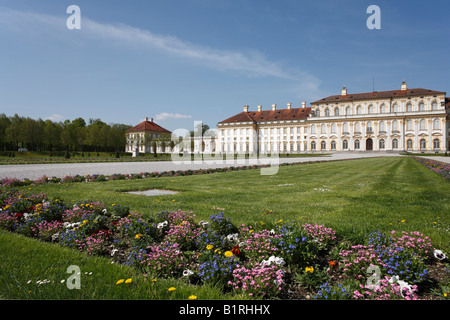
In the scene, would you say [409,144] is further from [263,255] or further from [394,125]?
[263,255]

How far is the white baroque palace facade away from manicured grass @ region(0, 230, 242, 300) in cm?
6770

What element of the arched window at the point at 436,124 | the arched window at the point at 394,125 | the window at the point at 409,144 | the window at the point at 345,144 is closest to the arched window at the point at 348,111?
the window at the point at 345,144

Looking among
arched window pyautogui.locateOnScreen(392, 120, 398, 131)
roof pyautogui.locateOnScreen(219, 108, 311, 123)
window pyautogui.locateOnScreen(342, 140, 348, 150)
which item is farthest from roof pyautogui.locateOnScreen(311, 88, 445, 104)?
window pyautogui.locateOnScreen(342, 140, 348, 150)

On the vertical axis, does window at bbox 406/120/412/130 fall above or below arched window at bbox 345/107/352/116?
below

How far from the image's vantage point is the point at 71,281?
2.71 metres

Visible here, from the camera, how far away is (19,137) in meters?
49.7

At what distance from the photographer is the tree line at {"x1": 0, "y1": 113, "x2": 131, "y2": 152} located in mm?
49991

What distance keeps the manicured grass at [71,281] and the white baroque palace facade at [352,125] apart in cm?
6770

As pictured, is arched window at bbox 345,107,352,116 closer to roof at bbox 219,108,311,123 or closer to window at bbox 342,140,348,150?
window at bbox 342,140,348,150

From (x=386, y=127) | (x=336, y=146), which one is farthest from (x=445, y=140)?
(x=336, y=146)

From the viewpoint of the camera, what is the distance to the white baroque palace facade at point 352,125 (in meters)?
59.1

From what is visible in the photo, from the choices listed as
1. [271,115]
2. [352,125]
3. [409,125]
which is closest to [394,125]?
[409,125]

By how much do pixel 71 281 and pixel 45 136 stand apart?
199 ft
